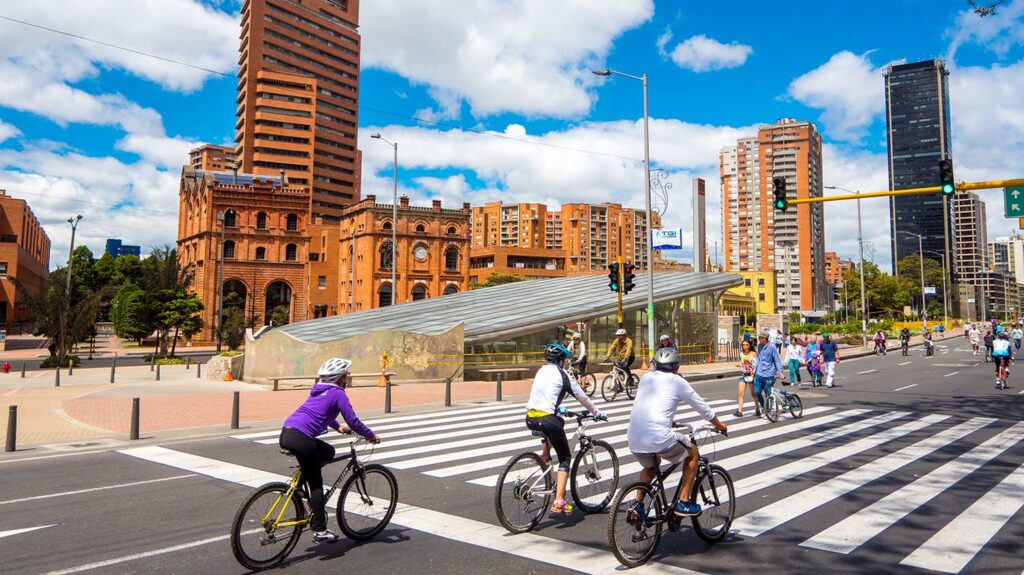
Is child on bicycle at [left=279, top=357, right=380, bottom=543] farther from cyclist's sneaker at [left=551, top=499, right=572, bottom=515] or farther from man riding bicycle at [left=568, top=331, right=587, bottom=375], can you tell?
man riding bicycle at [left=568, top=331, right=587, bottom=375]

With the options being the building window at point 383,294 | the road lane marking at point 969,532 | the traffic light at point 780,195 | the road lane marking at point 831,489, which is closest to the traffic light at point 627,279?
the traffic light at point 780,195

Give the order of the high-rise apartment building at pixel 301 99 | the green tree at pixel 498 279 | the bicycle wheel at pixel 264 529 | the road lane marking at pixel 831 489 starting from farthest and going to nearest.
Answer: the high-rise apartment building at pixel 301 99, the green tree at pixel 498 279, the road lane marking at pixel 831 489, the bicycle wheel at pixel 264 529

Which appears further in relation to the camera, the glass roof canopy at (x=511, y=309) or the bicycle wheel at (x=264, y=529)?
the glass roof canopy at (x=511, y=309)

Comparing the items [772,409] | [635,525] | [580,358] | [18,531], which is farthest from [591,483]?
[580,358]

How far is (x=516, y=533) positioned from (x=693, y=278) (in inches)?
1156

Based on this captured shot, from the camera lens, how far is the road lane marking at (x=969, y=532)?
5.16m

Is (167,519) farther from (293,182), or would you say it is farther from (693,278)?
(293,182)

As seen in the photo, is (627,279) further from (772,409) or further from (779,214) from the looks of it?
(779,214)

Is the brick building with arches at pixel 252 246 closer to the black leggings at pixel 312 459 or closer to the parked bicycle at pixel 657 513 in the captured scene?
the black leggings at pixel 312 459

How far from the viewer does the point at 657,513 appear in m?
5.20

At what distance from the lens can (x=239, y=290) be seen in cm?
7194

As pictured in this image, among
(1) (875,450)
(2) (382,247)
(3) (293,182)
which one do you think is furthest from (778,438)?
(3) (293,182)

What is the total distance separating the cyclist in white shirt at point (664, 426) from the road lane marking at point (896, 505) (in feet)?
4.20

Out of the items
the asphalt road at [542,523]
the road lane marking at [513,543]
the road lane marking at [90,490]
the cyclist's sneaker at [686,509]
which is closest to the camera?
the road lane marking at [513,543]
